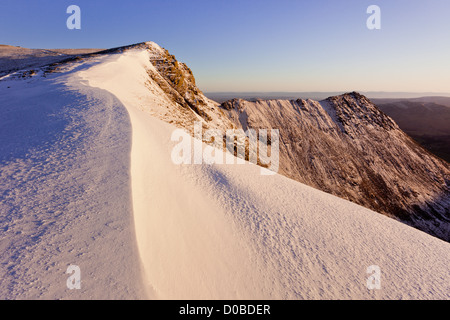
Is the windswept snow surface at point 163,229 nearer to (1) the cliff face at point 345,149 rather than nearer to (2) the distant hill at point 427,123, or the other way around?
(1) the cliff face at point 345,149

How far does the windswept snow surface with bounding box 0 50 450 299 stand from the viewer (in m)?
2.94

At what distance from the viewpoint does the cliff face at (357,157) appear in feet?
95.0

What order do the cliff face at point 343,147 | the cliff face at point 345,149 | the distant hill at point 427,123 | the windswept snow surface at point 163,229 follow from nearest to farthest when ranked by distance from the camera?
1. the windswept snow surface at point 163,229
2. the cliff face at point 343,147
3. the cliff face at point 345,149
4. the distant hill at point 427,123

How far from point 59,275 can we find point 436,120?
6452 inches

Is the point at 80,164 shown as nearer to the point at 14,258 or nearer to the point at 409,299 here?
the point at 14,258

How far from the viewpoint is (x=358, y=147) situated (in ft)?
123

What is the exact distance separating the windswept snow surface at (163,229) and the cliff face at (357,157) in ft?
78.5

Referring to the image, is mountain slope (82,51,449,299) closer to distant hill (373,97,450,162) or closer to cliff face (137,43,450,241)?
→ cliff face (137,43,450,241)

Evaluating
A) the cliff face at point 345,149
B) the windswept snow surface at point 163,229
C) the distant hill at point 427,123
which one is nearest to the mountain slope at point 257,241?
the windswept snow surface at point 163,229

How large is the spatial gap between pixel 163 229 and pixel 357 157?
40.9 meters

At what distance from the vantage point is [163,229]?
13.6ft

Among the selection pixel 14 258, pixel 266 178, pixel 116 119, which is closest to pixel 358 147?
pixel 266 178

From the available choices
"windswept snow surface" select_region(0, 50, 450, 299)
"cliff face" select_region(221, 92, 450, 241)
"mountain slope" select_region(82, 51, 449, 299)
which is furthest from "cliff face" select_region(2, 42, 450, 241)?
"mountain slope" select_region(82, 51, 449, 299)

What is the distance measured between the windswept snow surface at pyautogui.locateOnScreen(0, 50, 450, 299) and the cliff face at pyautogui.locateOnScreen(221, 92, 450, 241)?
23915 millimetres
